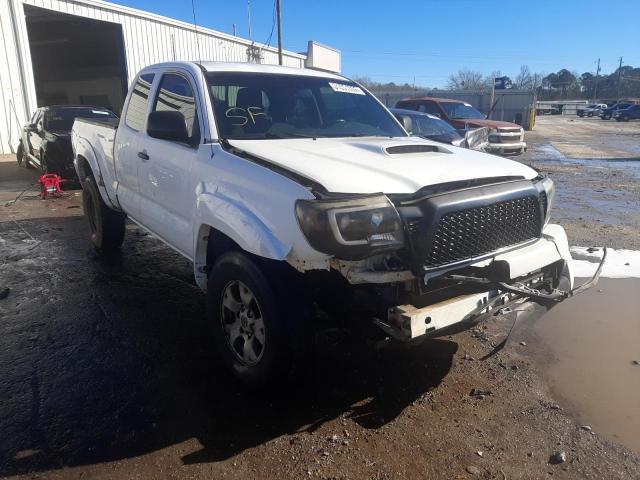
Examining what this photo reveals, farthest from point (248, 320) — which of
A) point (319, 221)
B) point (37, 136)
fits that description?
point (37, 136)

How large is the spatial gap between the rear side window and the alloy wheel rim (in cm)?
211

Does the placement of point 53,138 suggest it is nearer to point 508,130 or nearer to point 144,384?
point 144,384

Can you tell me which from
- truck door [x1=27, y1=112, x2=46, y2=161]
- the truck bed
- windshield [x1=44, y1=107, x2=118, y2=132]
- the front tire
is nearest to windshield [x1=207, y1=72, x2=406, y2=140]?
the front tire

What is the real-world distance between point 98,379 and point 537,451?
2743mm

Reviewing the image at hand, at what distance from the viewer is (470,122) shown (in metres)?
16.2

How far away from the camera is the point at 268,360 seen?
117 inches

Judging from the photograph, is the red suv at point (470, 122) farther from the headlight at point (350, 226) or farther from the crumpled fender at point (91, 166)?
the headlight at point (350, 226)

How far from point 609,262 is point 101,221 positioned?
Result: 585 centimetres

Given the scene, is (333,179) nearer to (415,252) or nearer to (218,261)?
(415,252)

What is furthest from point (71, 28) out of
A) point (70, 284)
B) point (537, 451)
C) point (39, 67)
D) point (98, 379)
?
point (537, 451)

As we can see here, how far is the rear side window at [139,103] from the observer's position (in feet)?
15.3

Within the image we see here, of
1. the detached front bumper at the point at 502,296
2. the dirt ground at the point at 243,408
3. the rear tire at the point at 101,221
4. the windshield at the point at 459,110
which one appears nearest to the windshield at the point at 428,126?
the windshield at the point at 459,110

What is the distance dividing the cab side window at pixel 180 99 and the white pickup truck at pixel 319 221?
0.02 meters

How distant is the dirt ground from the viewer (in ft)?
8.78
